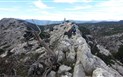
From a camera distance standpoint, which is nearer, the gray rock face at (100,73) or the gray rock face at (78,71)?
the gray rock face at (100,73)

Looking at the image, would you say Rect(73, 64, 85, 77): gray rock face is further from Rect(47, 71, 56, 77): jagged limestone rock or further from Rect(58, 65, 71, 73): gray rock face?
Rect(47, 71, 56, 77): jagged limestone rock

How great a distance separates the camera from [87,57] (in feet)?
105

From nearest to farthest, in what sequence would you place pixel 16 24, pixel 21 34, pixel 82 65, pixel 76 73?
pixel 76 73 → pixel 82 65 → pixel 21 34 → pixel 16 24

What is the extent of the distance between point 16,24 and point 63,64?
54.4 m

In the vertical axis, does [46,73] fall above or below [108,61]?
above

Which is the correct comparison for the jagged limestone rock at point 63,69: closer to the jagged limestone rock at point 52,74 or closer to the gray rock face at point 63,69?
the gray rock face at point 63,69

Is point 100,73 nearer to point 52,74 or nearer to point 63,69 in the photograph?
point 63,69

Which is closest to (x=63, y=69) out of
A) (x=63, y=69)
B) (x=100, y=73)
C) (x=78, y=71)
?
(x=63, y=69)

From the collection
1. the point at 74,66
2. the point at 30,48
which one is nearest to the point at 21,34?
the point at 30,48

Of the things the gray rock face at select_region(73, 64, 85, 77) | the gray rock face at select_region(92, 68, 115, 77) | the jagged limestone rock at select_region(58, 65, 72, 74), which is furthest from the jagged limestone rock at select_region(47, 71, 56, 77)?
the gray rock face at select_region(92, 68, 115, 77)

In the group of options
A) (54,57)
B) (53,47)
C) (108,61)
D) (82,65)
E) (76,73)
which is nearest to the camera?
(76,73)

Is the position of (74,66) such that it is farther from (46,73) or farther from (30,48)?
(30,48)

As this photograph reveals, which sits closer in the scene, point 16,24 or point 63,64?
point 63,64

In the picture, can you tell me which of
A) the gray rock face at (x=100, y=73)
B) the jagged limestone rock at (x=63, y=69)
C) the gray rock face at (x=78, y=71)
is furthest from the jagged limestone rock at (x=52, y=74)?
the gray rock face at (x=100, y=73)
